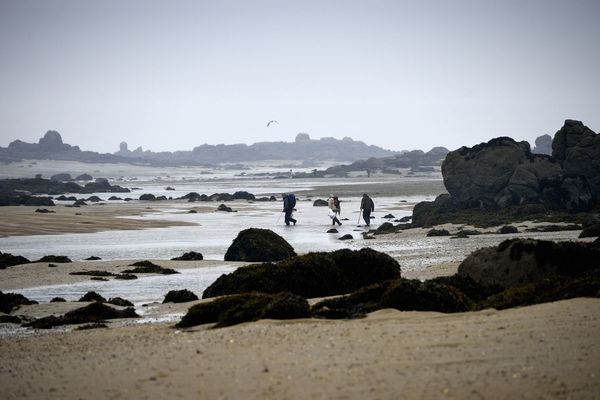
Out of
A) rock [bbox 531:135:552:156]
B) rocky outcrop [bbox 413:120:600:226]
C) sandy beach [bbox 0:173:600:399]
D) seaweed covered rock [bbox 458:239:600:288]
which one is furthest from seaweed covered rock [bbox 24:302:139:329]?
rock [bbox 531:135:552:156]

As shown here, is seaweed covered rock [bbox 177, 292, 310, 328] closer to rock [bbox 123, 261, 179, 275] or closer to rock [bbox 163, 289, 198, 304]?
rock [bbox 163, 289, 198, 304]

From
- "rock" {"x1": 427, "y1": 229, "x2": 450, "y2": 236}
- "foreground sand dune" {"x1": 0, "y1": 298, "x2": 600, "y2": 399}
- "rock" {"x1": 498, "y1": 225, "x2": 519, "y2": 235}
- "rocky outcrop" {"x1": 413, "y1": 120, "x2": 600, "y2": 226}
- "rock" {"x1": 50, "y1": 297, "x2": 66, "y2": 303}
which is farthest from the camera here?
"rocky outcrop" {"x1": 413, "y1": 120, "x2": 600, "y2": 226}

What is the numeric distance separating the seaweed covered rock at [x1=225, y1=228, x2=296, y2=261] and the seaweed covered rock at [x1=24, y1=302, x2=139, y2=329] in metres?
7.89

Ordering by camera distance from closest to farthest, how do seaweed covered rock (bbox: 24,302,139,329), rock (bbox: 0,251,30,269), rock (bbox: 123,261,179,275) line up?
seaweed covered rock (bbox: 24,302,139,329) → rock (bbox: 123,261,179,275) → rock (bbox: 0,251,30,269)

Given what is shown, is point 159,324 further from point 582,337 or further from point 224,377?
point 582,337

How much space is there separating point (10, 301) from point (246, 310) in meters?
4.99

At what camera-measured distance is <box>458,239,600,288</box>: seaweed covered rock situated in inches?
448

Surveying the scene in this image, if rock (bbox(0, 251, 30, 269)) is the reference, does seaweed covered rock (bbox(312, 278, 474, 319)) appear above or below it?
above

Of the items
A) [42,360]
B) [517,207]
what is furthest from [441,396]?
[517,207]

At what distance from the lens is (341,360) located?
7.04 metres

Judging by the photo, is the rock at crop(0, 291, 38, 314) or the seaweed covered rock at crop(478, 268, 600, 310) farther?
the rock at crop(0, 291, 38, 314)

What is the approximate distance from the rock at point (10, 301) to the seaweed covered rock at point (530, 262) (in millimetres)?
7674

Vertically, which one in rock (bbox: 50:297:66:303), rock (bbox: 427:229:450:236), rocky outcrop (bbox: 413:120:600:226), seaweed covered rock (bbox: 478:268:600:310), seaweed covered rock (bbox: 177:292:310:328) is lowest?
rock (bbox: 50:297:66:303)

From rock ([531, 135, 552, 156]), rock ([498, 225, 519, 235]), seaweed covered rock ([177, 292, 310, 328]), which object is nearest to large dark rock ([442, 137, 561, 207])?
rock ([498, 225, 519, 235])
